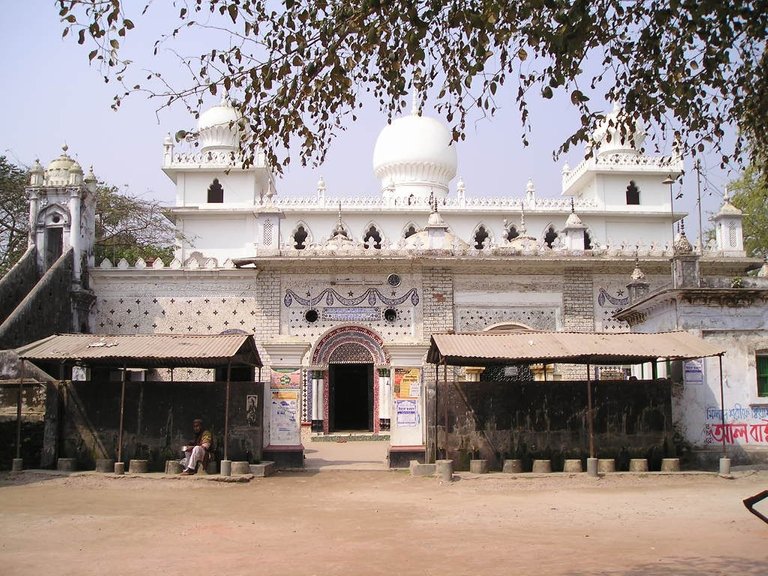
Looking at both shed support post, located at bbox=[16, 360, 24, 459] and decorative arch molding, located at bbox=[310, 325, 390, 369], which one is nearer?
shed support post, located at bbox=[16, 360, 24, 459]

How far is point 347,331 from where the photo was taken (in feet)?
73.8

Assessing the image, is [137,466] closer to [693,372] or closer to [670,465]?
[670,465]

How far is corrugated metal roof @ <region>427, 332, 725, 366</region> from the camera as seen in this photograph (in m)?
13.9

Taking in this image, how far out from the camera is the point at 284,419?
51.2ft

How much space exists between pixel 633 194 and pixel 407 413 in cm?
2197

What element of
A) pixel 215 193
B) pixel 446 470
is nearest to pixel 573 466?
pixel 446 470

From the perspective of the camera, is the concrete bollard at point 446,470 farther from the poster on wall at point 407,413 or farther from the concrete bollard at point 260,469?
the poster on wall at point 407,413

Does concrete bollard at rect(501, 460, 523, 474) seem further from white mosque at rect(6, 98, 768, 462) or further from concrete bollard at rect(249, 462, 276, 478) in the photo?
white mosque at rect(6, 98, 768, 462)

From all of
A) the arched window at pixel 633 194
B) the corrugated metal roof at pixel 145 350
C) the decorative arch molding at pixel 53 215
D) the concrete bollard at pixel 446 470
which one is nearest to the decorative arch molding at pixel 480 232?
the arched window at pixel 633 194

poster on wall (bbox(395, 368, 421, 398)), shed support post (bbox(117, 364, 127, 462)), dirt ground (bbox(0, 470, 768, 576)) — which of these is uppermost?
poster on wall (bbox(395, 368, 421, 398))

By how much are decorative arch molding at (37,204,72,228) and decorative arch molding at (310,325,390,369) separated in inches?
311

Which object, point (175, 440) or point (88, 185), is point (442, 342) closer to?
point (175, 440)

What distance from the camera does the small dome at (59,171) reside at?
22.9 metres

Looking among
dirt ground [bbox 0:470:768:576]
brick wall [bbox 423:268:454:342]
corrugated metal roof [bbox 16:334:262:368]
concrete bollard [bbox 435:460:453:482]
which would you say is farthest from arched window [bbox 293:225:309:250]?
concrete bollard [bbox 435:460:453:482]
